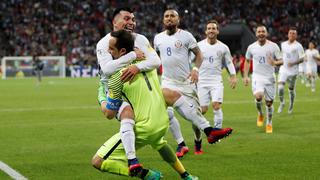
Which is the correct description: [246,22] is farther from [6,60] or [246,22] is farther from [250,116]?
[250,116]

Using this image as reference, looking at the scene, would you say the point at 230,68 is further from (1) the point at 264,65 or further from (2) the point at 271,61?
(1) the point at 264,65

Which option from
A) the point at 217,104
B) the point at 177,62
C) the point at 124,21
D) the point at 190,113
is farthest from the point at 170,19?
the point at 124,21

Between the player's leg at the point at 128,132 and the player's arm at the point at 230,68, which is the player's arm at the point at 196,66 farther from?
the player's leg at the point at 128,132

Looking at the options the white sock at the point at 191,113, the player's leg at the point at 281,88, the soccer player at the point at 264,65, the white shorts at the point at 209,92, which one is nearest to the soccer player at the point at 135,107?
the white sock at the point at 191,113

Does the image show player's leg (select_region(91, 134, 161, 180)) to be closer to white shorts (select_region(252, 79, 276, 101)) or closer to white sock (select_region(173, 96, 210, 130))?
white sock (select_region(173, 96, 210, 130))

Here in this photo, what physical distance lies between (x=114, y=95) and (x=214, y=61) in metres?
7.10

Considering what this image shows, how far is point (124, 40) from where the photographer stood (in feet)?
24.7

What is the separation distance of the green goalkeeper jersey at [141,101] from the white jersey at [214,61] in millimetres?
6769

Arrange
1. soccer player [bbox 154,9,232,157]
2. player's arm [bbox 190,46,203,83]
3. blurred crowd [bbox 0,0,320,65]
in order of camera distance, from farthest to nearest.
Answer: blurred crowd [bbox 0,0,320,65]
soccer player [bbox 154,9,232,157]
player's arm [bbox 190,46,203,83]

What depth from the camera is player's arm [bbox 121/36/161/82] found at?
7.53m

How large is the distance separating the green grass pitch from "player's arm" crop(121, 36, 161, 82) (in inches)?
85.0

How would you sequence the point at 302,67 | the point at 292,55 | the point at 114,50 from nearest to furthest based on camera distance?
the point at 114,50 → the point at 292,55 → the point at 302,67

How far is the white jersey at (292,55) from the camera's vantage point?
21148 mm

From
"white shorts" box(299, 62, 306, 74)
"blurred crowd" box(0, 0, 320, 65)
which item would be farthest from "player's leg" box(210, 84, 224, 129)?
"blurred crowd" box(0, 0, 320, 65)
